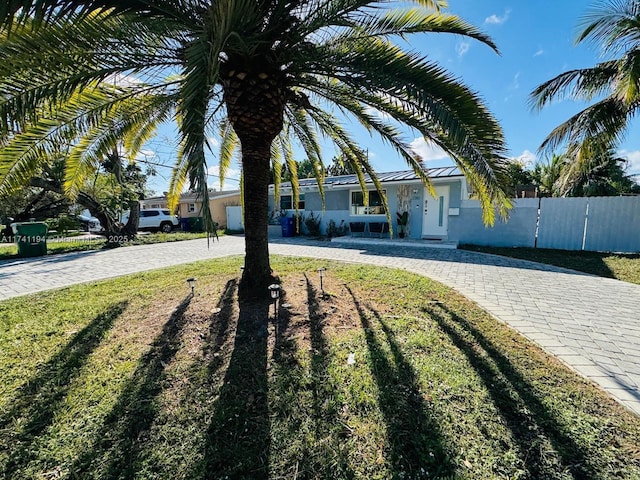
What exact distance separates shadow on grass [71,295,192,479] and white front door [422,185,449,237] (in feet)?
40.5

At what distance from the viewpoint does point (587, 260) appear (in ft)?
28.4

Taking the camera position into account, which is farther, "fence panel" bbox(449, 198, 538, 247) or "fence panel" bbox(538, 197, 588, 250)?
"fence panel" bbox(449, 198, 538, 247)

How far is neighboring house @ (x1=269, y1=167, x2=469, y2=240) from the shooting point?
12.7 meters

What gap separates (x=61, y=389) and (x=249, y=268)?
2.75m

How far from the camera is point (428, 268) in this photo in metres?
7.96

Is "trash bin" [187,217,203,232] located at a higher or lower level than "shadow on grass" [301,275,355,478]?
higher

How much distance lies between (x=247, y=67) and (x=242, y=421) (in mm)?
4173

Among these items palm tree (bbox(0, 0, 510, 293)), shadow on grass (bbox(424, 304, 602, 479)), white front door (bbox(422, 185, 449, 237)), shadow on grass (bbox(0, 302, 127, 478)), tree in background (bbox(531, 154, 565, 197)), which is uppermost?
tree in background (bbox(531, 154, 565, 197))

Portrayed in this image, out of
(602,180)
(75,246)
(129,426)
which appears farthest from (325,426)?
(602,180)

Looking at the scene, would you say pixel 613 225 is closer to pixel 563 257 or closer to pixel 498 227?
pixel 563 257

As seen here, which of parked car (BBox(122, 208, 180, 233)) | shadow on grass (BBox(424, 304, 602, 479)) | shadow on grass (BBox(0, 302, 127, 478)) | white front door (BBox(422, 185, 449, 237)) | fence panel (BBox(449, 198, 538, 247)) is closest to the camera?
shadow on grass (BBox(424, 304, 602, 479))

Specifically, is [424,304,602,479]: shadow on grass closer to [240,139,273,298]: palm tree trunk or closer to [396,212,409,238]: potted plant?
[240,139,273,298]: palm tree trunk

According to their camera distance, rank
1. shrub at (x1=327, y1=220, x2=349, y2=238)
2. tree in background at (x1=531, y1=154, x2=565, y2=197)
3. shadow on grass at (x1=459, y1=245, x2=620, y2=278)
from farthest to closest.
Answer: tree in background at (x1=531, y1=154, x2=565, y2=197), shrub at (x1=327, y1=220, x2=349, y2=238), shadow on grass at (x1=459, y1=245, x2=620, y2=278)

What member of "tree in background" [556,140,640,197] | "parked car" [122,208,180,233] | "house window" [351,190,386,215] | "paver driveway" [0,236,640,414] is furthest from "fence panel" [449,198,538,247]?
"parked car" [122,208,180,233]
